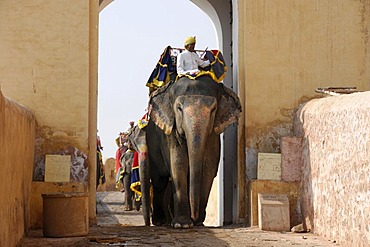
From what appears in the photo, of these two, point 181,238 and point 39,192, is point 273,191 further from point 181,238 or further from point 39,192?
point 39,192

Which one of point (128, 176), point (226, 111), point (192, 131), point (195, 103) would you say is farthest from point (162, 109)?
point (128, 176)

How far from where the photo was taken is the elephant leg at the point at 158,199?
1295cm

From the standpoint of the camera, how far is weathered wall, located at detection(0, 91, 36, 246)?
7.54 meters

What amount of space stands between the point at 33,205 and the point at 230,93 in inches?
130

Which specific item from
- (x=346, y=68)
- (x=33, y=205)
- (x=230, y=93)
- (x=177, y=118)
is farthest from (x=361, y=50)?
(x=33, y=205)

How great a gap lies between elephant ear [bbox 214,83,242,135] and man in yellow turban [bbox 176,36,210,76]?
0.62m

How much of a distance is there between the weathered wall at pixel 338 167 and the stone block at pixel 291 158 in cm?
21

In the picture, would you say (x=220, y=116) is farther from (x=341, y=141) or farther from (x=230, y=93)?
(x=341, y=141)

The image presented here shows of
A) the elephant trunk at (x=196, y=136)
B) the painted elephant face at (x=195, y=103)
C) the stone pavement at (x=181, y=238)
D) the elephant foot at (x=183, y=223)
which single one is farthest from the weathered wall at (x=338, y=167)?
the elephant foot at (x=183, y=223)

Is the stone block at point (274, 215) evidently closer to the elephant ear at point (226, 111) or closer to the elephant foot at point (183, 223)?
the elephant foot at point (183, 223)

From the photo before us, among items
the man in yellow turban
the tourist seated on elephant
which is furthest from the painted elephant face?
the tourist seated on elephant

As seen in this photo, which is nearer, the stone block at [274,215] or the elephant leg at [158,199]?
the stone block at [274,215]

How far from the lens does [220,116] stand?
1127 cm

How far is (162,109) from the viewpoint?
1153 cm
